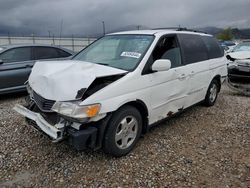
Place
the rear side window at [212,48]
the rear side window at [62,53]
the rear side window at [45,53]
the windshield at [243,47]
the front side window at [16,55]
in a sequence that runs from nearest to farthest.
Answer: the rear side window at [212,48] → the front side window at [16,55] → the rear side window at [45,53] → the rear side window at [62,53] → the windshield at [243,47]

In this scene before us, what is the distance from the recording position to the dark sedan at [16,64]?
6.14 metres

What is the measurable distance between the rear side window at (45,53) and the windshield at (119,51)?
272 centimetres

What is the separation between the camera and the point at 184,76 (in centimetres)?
448

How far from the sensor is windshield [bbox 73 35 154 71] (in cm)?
374

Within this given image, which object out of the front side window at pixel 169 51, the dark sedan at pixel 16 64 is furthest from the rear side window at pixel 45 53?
the front side window at pixel 169 51

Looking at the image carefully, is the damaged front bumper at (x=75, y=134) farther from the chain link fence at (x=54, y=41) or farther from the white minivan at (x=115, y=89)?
the chain link fence at (x=54, y=41)

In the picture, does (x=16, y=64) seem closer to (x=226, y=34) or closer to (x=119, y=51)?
(x=119, y=51)

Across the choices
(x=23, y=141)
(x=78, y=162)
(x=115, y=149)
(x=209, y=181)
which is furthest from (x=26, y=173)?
(x=209, y=181)

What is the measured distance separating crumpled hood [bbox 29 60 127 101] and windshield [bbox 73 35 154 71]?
0.31 metres

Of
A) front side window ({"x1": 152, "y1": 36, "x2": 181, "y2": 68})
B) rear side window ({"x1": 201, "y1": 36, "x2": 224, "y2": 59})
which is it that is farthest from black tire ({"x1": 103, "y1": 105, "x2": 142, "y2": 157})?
rear side window ({"x1": 201, "y1": 36, "x2": 224, "y2": 59})

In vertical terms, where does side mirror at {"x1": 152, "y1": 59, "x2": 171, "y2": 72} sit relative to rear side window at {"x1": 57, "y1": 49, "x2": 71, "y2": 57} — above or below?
above

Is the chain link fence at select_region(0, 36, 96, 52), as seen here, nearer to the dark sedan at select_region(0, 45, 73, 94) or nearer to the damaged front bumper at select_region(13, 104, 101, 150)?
the dark sedan at select_region(0, 45, 73, 94)

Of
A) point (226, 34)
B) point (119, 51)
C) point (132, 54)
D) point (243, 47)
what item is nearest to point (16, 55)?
point (119, 51)

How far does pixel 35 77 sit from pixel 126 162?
5.75 feet
